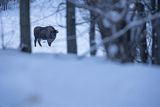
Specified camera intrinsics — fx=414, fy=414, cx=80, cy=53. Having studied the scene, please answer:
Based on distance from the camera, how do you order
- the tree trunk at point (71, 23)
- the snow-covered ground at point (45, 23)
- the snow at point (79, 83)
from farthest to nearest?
the snow-covered ground at point (45, 23) < the tree trunk at point (71, 23) < the snow at point (79, 83)

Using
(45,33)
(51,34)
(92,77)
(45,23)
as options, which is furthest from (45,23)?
(92,77)

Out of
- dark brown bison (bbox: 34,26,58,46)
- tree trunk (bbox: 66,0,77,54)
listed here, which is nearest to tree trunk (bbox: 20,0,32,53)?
tree trunk (bbox: 66,0,77,54)

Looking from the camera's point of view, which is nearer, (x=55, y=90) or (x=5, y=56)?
(x=55, y=90)

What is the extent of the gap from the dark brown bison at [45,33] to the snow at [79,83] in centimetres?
1616

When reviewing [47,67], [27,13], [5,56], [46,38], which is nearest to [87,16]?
[27,13]

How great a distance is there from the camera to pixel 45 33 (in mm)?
22969

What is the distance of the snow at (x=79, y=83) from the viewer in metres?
4.95

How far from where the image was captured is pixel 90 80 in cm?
511

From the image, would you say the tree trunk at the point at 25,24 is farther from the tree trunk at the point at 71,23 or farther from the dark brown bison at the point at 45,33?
the dark brown bison at the point at 45,33

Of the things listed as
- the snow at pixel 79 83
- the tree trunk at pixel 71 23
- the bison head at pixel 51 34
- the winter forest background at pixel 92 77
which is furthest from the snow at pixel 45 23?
the snow at pixel 79 83

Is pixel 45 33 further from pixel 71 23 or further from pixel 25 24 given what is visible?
pixel 25 24

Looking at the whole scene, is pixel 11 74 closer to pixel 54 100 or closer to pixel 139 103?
pixel 54 100

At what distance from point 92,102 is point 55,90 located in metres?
0.53

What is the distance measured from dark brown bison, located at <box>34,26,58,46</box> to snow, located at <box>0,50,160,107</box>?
16158 millimetres
